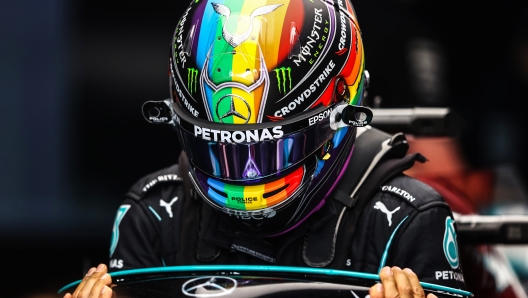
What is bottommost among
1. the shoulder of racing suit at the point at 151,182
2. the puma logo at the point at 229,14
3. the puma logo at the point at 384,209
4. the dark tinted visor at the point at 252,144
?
the puma logo at the point at 384,209

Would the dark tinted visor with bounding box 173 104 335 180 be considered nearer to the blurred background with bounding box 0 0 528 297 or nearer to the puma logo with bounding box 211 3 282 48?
the puma logo with bounding box 211 3 282 48

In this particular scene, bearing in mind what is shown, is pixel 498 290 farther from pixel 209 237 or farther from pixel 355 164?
pixel 209 237

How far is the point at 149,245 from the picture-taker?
2461 millimetres

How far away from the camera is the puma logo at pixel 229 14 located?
7.11ft

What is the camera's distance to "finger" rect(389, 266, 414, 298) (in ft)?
6.06

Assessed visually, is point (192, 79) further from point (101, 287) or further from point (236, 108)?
point (101, 287)

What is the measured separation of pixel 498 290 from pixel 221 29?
1.19 meters

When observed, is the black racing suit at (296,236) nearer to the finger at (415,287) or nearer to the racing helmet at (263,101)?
the racing helmet at (263,101)

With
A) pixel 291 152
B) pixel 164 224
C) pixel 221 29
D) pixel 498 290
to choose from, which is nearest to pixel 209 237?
pixel 164 224

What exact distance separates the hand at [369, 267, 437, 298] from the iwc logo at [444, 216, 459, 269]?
364 mm

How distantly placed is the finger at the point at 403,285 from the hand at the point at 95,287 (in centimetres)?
57

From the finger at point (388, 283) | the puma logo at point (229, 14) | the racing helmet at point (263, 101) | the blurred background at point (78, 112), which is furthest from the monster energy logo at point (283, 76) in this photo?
the blurred background at point (78, 112)

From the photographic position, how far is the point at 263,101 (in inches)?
84.2

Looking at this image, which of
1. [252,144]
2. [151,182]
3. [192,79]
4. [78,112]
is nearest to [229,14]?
[192,79]
